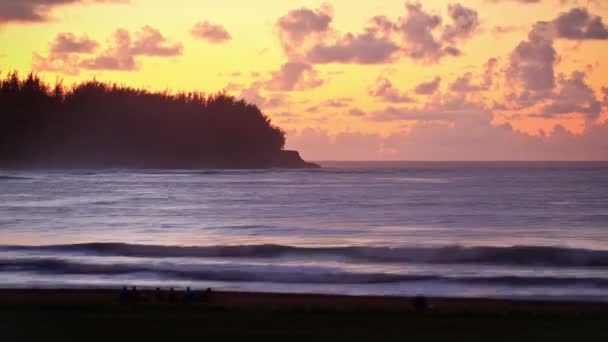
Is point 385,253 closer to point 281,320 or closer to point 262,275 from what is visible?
point 262,275

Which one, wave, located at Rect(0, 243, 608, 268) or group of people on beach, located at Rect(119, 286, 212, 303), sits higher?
group of people on beach, located at Rect(119, 286, 212, 303)

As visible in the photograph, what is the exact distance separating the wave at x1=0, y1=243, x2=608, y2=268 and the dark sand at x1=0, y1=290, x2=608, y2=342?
8.42m

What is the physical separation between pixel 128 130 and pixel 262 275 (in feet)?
395

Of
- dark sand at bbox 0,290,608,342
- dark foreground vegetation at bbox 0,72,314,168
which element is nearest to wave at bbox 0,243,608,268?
dark sand at bbox 0,290,608,342

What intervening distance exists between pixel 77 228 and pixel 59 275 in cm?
1401

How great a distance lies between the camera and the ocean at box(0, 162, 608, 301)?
1784 centimetres

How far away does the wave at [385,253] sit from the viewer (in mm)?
22356

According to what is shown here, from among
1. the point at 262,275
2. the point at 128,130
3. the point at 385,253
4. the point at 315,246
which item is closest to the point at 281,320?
the point at 262,275

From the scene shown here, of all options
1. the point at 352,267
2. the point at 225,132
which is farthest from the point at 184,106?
the point at 352,267

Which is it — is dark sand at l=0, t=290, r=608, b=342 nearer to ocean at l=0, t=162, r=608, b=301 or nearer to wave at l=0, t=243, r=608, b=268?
ocean at l=0, t=162, r=608, b=301

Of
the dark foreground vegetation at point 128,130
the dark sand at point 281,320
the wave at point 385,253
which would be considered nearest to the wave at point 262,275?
the wave at point 385,253

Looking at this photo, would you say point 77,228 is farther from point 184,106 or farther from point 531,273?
point 184,106

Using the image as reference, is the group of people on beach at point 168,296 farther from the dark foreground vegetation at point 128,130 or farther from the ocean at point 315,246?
the dark foreground vegetation at point 128,130

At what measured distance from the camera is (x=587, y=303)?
14.5m
